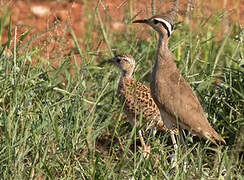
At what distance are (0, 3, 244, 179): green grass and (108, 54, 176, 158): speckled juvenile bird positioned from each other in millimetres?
114

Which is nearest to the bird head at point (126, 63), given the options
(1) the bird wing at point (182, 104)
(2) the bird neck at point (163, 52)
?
(2) the bird neck at point (163, 52)

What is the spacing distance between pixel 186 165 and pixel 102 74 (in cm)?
178

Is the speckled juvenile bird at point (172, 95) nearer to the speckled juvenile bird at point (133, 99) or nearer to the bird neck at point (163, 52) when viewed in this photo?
the bird neck at point (163, 52)

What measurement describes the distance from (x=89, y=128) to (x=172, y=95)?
1284 mm

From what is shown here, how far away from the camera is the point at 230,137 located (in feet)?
15.9

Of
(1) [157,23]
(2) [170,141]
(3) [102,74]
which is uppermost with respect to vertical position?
(1) [157,23]

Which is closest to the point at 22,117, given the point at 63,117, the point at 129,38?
the point at 63,117

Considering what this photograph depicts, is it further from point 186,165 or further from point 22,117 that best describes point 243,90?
point 22,117

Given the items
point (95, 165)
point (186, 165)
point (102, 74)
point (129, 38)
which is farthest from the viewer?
point (129, 38)

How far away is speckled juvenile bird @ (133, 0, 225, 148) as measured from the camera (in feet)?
15.2

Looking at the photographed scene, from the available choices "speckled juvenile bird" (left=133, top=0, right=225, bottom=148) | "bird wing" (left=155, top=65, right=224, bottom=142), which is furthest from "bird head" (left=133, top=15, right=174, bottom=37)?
"bird wing" (left=155, top=65, right=224, bottom=142)

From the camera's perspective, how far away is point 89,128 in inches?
144

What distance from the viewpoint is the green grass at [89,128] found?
3.79 metres

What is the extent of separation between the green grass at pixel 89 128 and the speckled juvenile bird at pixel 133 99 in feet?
0.37
